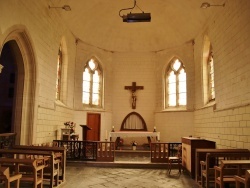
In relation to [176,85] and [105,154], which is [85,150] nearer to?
[105,154]

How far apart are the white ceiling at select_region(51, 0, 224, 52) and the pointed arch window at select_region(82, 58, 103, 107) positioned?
101 cm

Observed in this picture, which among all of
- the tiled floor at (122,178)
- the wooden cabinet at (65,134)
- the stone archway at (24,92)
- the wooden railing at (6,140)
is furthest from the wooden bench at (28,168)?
the wooden cabinet at (65,134)

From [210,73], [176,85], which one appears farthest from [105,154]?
[176,85]

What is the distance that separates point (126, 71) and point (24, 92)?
21.8ft

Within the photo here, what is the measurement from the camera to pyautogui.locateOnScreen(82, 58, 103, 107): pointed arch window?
1216cm

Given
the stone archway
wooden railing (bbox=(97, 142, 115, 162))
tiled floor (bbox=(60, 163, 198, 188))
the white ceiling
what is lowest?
tiled floor (bbox=(60, 163, 198, 188))

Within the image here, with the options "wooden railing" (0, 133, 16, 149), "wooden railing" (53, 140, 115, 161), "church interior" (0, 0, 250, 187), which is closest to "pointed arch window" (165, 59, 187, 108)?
"church interior" (0, 0, 250, 187)

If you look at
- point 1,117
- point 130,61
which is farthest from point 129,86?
point 1,117

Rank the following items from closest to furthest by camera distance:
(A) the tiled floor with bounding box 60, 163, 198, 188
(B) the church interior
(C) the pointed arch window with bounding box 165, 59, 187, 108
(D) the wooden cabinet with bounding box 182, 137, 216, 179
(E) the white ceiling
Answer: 1. (A) the tiled floor with bounding box 60, 163, 198, 188
2. (D) the wooden cabinet with bounding box 182, 137, 216, 179
3. (B) the church interior
4. (E) the white ceiling
5. (C) the pointed arch window with bounding box 165, 59, 187, 108

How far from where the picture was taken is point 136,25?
1205cm

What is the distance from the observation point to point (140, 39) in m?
12.7

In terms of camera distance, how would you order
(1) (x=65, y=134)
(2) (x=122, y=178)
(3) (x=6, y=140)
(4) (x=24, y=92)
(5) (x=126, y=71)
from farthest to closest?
(5) (x=126, y=71) → (1) (x=65, y=134) → (4) (x=24, y=92) → (3) (x=6, y=140) → (2) (x=122, y=178)

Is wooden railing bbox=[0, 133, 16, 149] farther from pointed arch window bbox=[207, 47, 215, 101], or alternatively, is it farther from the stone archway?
pointed arch window bbox=[207, 47, 215, 101]

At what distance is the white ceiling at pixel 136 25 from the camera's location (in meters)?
9.59
